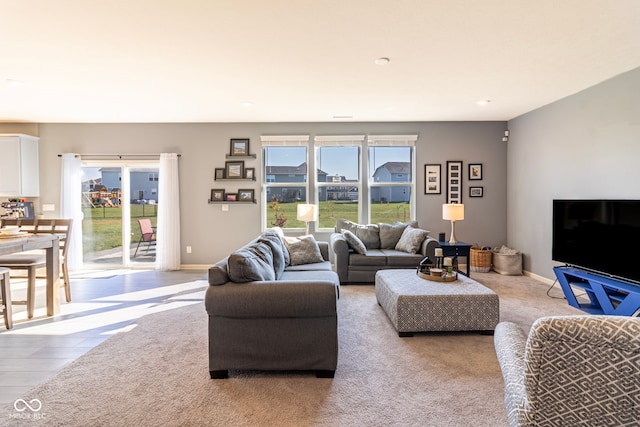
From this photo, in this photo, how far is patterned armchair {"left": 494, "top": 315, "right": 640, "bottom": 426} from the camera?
3.06 ft

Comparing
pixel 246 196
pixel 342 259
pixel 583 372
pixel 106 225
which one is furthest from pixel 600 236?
pixel 106 225

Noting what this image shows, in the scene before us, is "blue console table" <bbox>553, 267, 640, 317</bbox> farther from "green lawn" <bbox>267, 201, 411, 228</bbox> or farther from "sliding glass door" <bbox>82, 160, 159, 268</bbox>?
"sliding glass door" <bbox>82, 160, 159, 268</bbox>

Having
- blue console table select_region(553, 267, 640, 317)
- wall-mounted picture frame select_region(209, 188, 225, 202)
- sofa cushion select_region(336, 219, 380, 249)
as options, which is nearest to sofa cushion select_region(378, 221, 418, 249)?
sofa cushion select_region(336, 219, 380, 249)

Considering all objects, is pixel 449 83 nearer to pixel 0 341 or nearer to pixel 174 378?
pixel 174 378

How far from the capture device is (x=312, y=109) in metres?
5.02

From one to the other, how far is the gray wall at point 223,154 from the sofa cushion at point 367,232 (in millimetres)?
621

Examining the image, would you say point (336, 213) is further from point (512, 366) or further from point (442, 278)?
point (512, 366)

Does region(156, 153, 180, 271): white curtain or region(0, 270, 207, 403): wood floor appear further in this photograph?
region(156, 153, 180, 271): white curtain

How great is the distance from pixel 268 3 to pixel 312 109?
274cm

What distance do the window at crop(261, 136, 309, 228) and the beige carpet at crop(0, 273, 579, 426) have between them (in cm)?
314

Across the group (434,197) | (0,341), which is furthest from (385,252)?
(0,341)

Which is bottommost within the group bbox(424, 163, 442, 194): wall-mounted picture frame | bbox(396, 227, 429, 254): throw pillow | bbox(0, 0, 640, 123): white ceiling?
bbox(396, 227, 429, 254): throw pillow

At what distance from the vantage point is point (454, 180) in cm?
590

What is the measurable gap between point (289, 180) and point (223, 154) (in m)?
1.28
